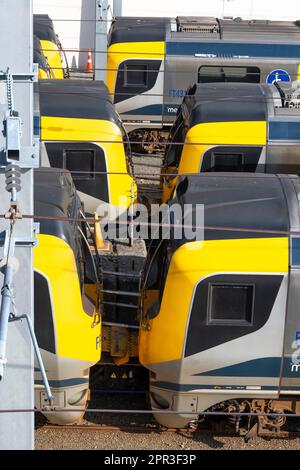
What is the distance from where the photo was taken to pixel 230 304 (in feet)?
23.1

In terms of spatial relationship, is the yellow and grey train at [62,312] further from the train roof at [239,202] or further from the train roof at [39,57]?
the train roof at [39,57]

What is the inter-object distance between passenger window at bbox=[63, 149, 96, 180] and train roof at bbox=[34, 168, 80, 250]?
8.93ft

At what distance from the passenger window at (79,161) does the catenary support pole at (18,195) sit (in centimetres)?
595

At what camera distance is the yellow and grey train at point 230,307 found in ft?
22.7

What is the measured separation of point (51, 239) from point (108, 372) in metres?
1.88

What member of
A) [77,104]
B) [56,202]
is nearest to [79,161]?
[77,104]

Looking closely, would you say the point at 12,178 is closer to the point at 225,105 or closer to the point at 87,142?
the point at 87,142

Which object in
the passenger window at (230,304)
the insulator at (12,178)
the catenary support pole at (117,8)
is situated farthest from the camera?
the catenary support pole at (117,8)

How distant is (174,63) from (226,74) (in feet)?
3.34

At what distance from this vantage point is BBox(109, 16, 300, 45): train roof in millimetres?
15883

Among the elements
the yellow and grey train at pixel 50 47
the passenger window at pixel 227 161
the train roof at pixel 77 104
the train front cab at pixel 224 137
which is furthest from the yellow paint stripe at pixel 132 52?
the passenger window at pixel 227 161

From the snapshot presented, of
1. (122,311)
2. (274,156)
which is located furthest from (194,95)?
(122,311)

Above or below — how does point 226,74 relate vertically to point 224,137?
above

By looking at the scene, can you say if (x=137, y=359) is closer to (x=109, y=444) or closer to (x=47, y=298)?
(x=109, y=444)
